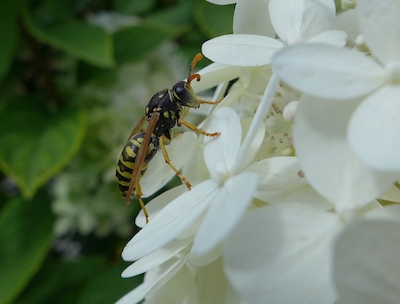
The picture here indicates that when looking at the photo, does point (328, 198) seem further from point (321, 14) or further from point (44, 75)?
point (44, 75)

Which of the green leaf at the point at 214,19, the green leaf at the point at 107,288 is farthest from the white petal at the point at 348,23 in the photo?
the green leaf at the point at 107,288

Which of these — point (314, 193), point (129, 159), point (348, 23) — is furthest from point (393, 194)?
point (129, 159)

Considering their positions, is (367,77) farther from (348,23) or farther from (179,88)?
(179,88)

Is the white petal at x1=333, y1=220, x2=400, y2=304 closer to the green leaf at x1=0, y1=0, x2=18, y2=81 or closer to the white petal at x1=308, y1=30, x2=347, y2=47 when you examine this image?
the white petal at x1=308, y1=30, x2=347, y2=47

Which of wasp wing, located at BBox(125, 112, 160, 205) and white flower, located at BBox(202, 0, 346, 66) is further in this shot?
wasp wing, located at BBox(125, 112, 160, 205)

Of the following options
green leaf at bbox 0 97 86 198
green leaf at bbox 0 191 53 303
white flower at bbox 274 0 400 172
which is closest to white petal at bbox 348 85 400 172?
white flower at bbox 274 0 400 172

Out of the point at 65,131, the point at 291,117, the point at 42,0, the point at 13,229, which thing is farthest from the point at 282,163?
the point at 42,0
